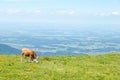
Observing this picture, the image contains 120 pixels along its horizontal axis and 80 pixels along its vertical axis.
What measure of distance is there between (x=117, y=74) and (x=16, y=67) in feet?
32.5

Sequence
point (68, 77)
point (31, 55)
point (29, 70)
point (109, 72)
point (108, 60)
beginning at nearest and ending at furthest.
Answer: point (68, 77) < point (29, 70) < point (109, 72) < point (31, 55) < point (108, 60)

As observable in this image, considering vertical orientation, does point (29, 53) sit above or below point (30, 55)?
above

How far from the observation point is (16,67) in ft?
97.6

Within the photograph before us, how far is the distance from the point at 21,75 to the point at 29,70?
2980 millimetres

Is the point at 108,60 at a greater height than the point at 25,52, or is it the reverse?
the point at 25,52

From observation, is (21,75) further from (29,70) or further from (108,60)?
(108,60)

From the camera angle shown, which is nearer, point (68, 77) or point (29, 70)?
point (68, 77)

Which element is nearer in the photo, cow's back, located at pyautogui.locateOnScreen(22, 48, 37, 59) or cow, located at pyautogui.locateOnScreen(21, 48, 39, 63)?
cow, located at pyautogui.locateOnScreen(21, 48, 39, 63)

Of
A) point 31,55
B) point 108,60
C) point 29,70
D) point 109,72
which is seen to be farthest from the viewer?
point 108,60

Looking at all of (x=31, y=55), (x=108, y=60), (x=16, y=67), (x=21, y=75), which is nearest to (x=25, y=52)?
(x=31, y=55)

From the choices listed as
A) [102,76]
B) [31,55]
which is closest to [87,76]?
[102,76]

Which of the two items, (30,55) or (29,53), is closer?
(30,55)

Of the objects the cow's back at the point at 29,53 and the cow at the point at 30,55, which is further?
the cow's back at the point at 29,53

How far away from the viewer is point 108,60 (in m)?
43.1
